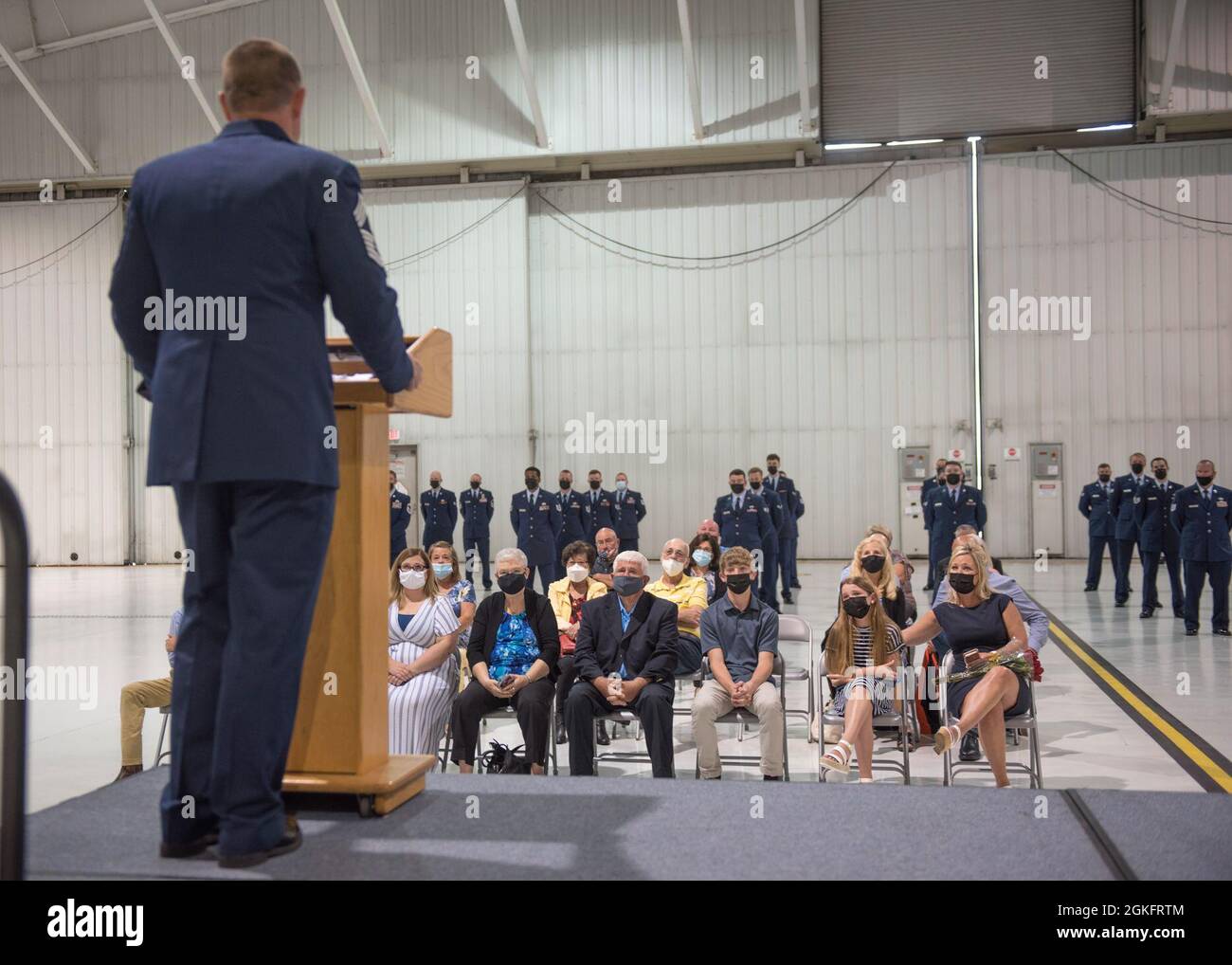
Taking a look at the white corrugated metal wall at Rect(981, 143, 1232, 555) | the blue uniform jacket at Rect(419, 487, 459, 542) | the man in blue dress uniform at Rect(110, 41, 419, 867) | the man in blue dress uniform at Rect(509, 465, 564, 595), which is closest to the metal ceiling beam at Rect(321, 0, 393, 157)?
the blue uniform jacket at Rect(419, 487, 459, 542)

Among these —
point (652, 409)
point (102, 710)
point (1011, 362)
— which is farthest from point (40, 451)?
point (1011, 362)

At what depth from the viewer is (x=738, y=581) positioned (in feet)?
19.6

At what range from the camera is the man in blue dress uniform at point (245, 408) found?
2.14 metres

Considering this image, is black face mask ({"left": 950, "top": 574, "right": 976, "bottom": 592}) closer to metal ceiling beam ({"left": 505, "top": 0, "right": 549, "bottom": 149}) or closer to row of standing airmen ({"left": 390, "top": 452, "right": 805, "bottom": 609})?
row of standing airmen ({"left": 390, "top": 452, "right": 805, "bottom": 609})

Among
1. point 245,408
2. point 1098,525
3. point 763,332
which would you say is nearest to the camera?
point 245,408

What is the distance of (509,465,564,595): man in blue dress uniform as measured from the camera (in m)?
14.9

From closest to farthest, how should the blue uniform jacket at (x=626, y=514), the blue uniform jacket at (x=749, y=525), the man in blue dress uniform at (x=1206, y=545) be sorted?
1. the man in blue dress uniform at (x=1206, y=545)
2. the blue uniform jacket at (x=749, y=525)
3. the blue uniform jacket at (x=626, y=514)

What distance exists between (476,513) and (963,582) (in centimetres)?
1148

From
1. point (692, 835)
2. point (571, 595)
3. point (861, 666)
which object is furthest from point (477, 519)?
point (692, 835)

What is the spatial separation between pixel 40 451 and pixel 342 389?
21344 millimetres

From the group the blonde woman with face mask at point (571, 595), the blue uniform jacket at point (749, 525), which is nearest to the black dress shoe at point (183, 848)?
the blonde woman with face mask at point (571, 595)

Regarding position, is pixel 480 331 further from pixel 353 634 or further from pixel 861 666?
pixel 353 634

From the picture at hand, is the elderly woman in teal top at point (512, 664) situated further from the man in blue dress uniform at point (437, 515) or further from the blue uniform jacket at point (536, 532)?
the man in blue dress uniform at point (437, 515)

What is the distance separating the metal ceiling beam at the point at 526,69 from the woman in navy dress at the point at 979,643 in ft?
43.8
